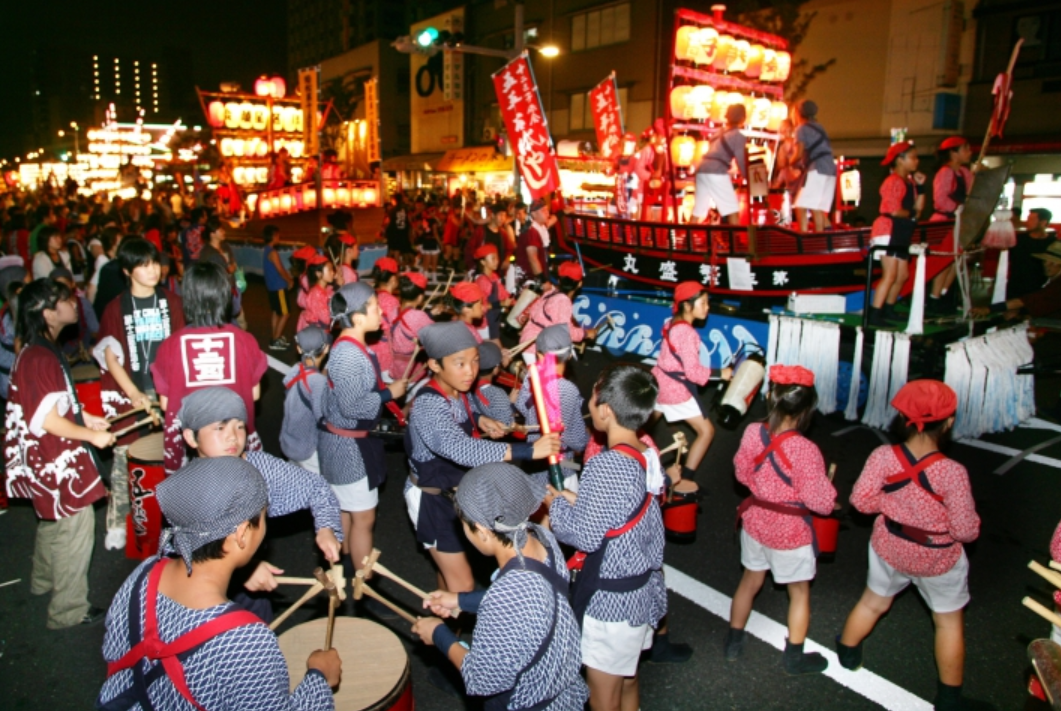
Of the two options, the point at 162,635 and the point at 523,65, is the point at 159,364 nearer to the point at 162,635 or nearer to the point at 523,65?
the point at 162,635

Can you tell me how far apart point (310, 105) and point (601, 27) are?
12.1m

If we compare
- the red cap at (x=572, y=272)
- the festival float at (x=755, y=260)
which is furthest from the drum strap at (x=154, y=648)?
the red cap at (x=572, y=272)

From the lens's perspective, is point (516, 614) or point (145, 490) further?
point (145, 490)

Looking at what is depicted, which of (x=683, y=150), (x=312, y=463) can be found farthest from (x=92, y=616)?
(x=683, y=150)

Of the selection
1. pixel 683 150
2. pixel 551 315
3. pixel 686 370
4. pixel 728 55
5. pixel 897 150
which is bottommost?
pixel 686 370

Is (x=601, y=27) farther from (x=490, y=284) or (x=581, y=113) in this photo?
(x=490, y=284)

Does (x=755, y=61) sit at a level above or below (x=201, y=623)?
above

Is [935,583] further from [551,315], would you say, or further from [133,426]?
[133,426]

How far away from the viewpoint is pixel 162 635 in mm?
1842

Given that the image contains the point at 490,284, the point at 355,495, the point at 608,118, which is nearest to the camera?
the point at 355,495

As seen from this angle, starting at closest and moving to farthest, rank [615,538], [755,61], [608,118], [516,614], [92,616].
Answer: [516,614]
[615,538]
[92,616]
[755,61]
[608,118]

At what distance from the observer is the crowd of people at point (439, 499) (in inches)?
76.3

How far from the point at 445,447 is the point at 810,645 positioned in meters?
2.49

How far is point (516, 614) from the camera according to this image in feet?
6.75
